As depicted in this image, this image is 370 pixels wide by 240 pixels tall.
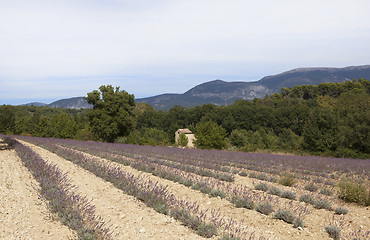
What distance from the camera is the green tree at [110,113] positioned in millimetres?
37031

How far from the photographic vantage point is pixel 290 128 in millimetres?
72375

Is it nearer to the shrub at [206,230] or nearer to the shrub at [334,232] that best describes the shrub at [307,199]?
the shrub at [334,232]

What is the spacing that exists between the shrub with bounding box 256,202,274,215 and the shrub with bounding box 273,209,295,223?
0.77 ft

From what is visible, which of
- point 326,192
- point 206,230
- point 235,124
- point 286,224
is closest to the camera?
point 206,230

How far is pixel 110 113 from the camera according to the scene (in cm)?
3781

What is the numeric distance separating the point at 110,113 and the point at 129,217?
111 ft

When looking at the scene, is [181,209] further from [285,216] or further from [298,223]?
[298,223]

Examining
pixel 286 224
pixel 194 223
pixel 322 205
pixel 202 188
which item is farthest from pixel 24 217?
pixel 322 205

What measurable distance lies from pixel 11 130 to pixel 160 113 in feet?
147

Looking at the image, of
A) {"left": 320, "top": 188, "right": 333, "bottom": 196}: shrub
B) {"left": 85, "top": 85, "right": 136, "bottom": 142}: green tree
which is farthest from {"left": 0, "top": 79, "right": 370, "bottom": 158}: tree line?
{"left": 320, "top": 188, "right": 333, "bottom": 196}: shrub

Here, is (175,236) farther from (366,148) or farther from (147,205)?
(366,148)

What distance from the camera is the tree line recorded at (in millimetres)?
32875

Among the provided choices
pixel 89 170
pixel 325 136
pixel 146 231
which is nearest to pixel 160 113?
pixel 325 136

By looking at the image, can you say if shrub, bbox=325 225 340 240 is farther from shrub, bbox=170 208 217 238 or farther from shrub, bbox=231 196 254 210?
shrub, bbox=170 208 217 238
